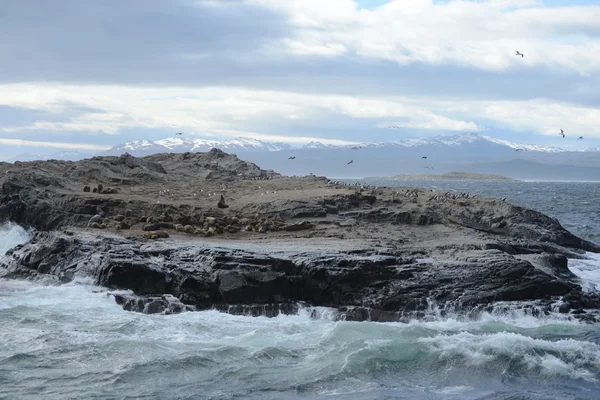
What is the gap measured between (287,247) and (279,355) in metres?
5.56

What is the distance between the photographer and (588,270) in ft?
80.0

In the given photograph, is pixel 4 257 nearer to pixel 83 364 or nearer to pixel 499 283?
pixel 83 364

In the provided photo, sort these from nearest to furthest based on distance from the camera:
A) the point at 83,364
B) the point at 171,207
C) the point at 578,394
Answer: the point at 578,394, the point at 83,364, the point at 171,207

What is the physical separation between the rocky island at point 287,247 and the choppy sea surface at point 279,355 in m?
0.68

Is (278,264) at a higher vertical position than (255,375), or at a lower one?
higher

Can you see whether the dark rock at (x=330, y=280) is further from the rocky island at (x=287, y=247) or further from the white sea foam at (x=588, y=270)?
the white sea foam at (x=588, y=270)

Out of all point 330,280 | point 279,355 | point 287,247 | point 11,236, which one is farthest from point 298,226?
point 11,236

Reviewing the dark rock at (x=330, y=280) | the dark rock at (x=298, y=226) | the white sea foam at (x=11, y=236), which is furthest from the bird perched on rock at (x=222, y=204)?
the dark rock at (x=330, y=280)

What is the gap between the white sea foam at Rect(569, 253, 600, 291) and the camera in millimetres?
21406

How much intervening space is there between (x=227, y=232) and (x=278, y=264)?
184 inches

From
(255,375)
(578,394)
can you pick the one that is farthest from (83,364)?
(578,394)

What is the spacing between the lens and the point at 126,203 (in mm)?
25875

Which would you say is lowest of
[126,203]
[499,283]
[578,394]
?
[578,394]

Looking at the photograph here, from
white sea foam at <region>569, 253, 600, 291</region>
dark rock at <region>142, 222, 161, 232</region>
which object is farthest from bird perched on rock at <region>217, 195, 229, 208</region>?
white sea foam at <region>569, 253, 600, 291</region>
